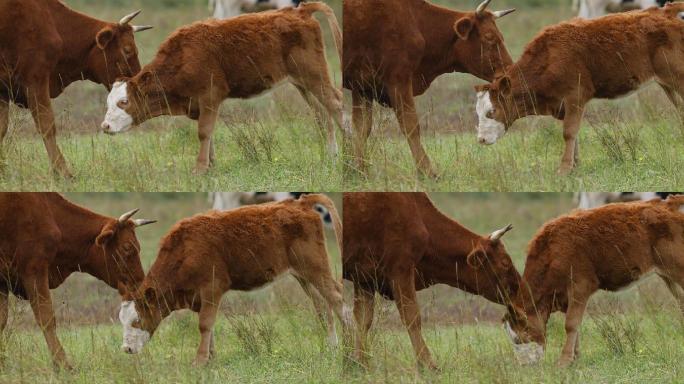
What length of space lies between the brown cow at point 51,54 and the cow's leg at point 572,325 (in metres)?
3.63

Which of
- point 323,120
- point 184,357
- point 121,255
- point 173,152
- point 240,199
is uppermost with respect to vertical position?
point 323,120

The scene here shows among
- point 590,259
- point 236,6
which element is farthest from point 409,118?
point 236,6

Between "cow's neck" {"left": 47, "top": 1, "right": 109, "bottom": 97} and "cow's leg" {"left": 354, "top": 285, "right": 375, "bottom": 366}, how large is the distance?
104 inches

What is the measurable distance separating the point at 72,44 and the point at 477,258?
11.1ft

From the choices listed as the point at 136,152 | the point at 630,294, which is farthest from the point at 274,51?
the point at 630,294

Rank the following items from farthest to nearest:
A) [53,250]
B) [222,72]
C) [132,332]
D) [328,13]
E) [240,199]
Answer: [240,199] < [328,13] < [222,72] < [53,250] < [132,332]

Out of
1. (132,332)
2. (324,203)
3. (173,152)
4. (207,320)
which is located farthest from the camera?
(173,152)

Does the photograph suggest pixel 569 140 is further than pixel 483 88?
No

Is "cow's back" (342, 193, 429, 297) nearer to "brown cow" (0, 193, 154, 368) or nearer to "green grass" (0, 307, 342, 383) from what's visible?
"green grass" (0, 307, 342, 383)

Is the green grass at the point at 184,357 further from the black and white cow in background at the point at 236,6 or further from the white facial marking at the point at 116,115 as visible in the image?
the black and white cow in background at the point at 236,6

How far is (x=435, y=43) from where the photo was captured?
38.6 ft

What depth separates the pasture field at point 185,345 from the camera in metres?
11.2

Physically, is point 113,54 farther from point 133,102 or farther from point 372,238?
point 372,238

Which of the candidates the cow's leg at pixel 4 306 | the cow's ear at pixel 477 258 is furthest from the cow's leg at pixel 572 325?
the cow's leg at pixel 4 306
